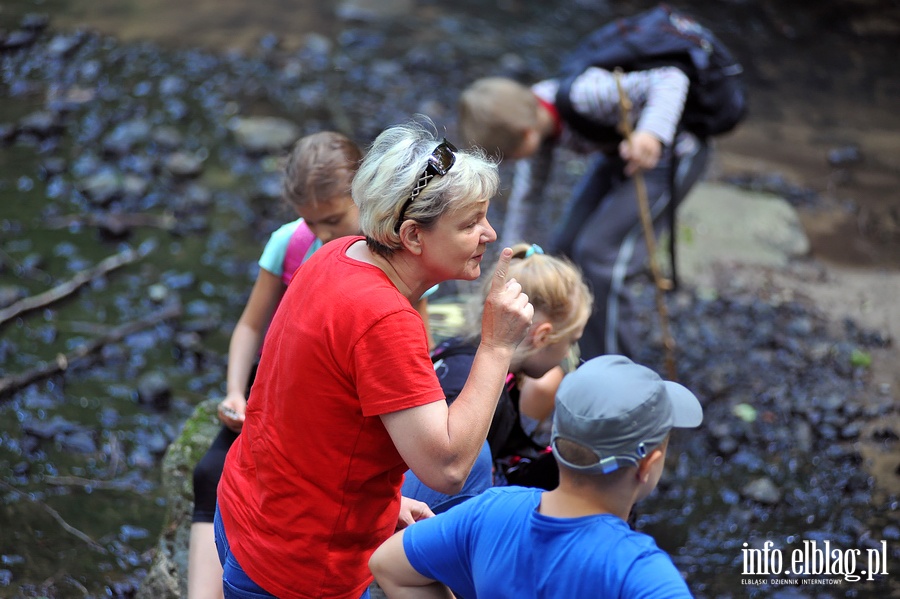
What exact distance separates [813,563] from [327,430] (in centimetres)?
307

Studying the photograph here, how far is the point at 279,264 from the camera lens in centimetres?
332

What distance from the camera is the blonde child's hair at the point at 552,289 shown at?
3217mm

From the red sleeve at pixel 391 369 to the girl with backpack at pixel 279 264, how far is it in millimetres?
828

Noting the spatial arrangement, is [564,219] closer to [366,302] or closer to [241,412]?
[241,412]

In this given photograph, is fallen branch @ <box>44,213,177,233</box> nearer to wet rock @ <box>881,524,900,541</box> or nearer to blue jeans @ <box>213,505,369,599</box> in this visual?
blue jeans @ <box>213,505,369,599</box>

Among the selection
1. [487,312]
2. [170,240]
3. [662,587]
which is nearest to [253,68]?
[170,240]

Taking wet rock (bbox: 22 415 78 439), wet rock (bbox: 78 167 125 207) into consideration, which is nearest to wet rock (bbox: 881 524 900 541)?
wet rock (bbox: 22 415 78 439)

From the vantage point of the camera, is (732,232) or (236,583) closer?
(236,583)

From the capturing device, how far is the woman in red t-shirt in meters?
2.04

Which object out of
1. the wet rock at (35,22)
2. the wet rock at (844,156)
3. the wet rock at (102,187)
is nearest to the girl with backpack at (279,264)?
the wet rock at (102,187)

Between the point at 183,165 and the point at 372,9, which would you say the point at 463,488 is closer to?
the point at 183,165

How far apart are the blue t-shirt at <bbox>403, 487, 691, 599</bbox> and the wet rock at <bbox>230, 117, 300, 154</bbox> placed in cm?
606

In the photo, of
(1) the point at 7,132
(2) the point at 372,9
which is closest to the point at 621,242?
(1) the point at 7,132

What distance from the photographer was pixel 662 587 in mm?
1843
